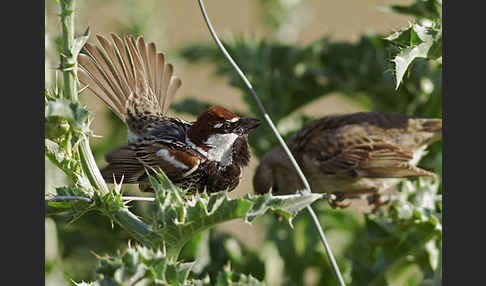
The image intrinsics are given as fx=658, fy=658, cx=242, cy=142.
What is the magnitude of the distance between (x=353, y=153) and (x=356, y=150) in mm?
31

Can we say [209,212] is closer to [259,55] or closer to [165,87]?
[165,87]

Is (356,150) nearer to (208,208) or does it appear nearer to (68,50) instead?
(208,208)

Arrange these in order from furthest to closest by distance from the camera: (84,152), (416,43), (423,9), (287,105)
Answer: (287,105) < (423,9) < (416,43) < (84,152)

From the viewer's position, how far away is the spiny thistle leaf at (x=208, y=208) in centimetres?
165

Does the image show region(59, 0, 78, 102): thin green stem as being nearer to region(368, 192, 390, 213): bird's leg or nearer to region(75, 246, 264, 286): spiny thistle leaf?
region(75, 246, 264, 286): spiny thistle leaf

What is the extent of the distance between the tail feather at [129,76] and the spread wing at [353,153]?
1017mm

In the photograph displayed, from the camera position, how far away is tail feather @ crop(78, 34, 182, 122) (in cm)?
253

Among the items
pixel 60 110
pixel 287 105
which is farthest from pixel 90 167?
pixel 287 105

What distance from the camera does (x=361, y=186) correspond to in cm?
362

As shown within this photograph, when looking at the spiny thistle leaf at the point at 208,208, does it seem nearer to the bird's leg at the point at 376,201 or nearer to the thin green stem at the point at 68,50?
the thin green stem at the point at 68,50

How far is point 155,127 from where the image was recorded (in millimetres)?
2795

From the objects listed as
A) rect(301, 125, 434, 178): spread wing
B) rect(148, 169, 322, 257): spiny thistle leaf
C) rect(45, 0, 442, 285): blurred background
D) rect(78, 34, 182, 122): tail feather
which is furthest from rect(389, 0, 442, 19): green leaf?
rect(148, 169, 322, 257): spiny thistle leaf

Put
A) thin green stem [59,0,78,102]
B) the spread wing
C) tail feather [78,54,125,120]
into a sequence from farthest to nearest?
1. the spread wing
2. tail feather [78,54,125,120]
3. thin green stem [59,0,78,102]

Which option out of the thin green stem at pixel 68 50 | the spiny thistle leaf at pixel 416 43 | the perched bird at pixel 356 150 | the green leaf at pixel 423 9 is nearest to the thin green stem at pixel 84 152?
the thin green stem at pixel 68 50
